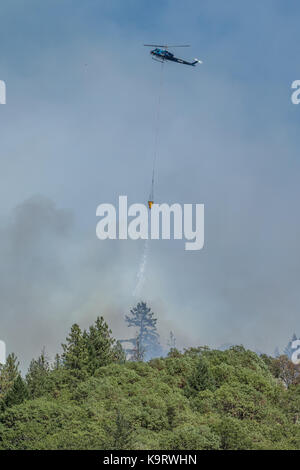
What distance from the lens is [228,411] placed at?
2539 inches

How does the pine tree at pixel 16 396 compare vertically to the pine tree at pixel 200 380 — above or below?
below

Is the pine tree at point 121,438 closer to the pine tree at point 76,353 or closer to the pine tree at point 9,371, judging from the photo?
the pine tree at point 76,353

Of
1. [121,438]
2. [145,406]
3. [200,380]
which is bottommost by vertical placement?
[121,438]

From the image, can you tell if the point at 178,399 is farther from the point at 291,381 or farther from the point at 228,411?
the point at 291,381

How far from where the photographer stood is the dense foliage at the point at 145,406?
169 ft

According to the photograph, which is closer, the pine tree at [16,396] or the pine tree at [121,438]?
the pine tree at [121,438]

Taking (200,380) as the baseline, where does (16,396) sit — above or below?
below

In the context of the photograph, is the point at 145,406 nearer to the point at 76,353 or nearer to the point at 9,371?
the point at 76,353

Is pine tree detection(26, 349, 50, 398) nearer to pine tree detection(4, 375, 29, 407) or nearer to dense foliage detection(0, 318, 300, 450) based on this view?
dense foliage detection(0, 318, 300, 450)

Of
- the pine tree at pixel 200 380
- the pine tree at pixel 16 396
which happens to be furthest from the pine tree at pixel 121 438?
the pine tree at pixel 200 380

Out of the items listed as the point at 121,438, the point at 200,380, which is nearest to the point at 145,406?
the point at 200,380

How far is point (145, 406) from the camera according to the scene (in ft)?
201

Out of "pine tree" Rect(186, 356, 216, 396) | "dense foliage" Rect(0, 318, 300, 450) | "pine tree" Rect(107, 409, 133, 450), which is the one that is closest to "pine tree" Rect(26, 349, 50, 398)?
"dense foliage" Rect(0, 318, 300, 450)

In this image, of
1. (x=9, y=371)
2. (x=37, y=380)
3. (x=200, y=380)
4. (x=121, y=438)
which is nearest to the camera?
(x=121, y=438)
